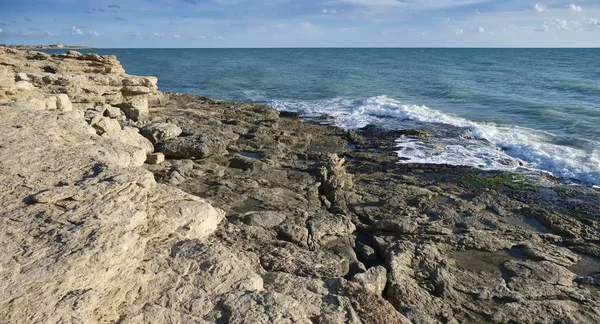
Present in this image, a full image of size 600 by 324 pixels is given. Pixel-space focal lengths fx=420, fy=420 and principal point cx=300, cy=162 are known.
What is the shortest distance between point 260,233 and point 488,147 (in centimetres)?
1351

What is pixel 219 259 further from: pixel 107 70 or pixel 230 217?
pixel 107 70

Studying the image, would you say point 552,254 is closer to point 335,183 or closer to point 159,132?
point 335,183

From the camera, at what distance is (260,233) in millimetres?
8320

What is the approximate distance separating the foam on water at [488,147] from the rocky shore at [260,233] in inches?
64.7

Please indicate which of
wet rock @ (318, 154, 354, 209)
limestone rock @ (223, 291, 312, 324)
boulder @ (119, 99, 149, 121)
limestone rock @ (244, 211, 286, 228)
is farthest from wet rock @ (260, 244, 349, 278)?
boulder @ (119, 99, 149, 121)

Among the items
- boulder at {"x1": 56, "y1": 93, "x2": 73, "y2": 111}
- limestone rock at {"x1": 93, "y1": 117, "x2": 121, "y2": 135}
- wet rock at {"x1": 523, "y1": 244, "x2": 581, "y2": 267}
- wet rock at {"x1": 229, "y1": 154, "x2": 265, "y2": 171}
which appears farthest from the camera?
wet rock at {"x1": 229, "y1": 154, "x2": 265, "y2": 171}

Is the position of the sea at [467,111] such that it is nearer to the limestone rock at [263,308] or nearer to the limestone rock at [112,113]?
the limestone rock at [112,113]

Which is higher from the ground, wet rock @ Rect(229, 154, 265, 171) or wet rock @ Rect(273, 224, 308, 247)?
wet rock @ Rect(229, 154, 265, 171)

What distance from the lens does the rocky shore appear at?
502cm

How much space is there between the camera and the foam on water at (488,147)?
1564 centimetres

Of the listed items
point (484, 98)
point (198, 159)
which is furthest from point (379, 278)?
point (484, 98)

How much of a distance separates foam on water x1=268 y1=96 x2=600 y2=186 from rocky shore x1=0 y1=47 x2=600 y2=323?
1.64 m

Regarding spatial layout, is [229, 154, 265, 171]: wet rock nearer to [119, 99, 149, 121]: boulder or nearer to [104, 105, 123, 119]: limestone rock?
[104, 105, 123, 119]: limestone rock

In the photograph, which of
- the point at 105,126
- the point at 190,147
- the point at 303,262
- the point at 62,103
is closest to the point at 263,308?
the point at 303,262
